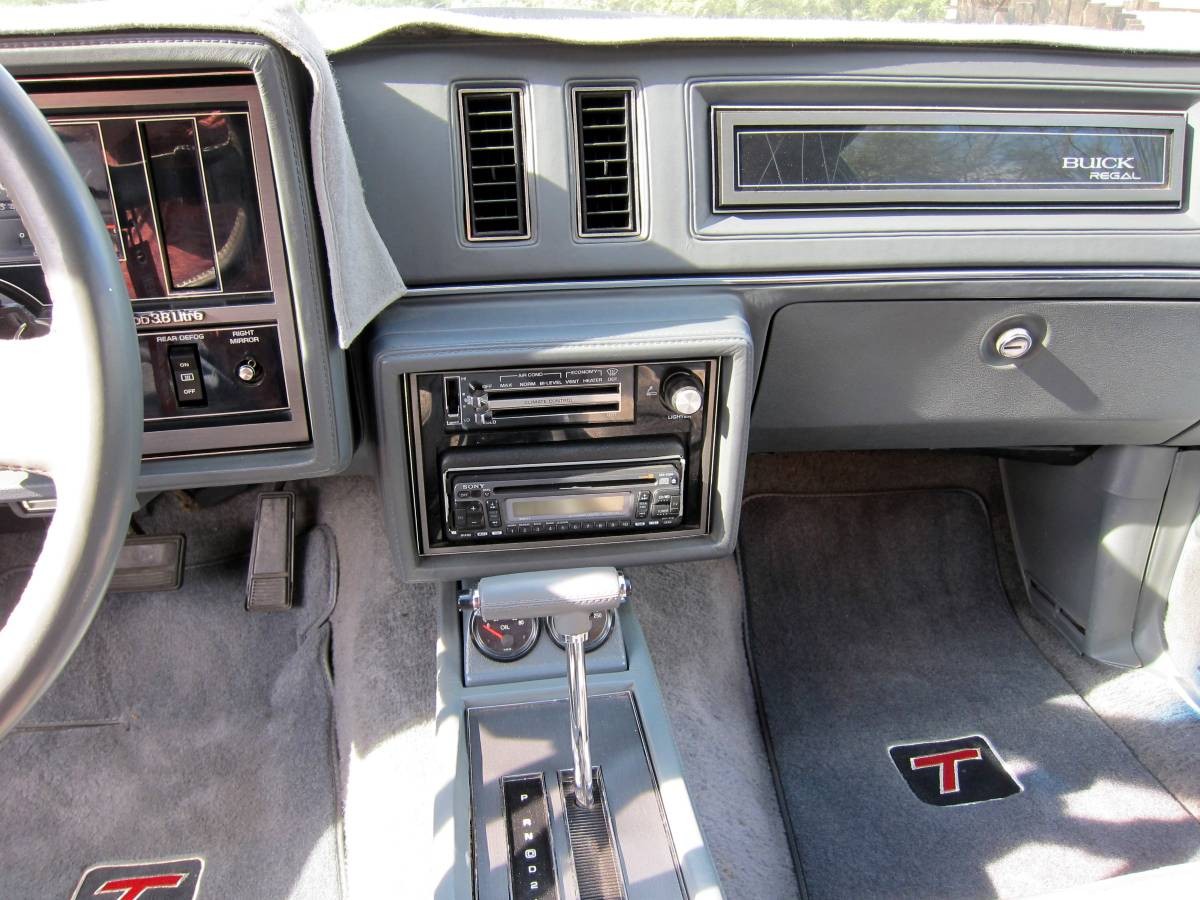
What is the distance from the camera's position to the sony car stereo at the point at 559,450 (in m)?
1.24

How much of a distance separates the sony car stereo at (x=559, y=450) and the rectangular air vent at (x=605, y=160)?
7.8 inches

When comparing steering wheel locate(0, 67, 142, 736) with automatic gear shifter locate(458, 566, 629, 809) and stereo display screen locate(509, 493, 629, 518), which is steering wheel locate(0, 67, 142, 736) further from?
stereo display screen locate(509, 493, 629, 518)

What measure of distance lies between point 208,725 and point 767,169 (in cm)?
151

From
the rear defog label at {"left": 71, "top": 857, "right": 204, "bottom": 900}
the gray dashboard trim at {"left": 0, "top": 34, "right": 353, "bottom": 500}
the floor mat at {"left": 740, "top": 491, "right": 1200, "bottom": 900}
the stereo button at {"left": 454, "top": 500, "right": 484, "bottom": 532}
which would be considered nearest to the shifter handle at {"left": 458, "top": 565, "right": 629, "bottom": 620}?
the stereo button at {"left": 454, "top": 500, "right": 484, "bottom": 532}

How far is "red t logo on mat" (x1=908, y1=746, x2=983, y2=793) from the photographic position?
1695 mm

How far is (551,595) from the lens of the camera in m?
1.13

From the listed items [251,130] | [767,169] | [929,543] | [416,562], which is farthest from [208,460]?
[929,543]

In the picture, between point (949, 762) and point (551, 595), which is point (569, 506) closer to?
point (551, 595)

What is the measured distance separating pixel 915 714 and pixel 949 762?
126 millimetres

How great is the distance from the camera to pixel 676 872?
1158mm

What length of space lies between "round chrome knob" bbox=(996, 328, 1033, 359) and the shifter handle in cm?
73

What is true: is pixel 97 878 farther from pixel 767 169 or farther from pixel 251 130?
pixel 767 169

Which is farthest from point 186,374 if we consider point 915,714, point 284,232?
point 915,714

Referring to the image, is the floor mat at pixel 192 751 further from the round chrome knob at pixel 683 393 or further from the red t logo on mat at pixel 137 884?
the round chrome knob at pixel 683 393
